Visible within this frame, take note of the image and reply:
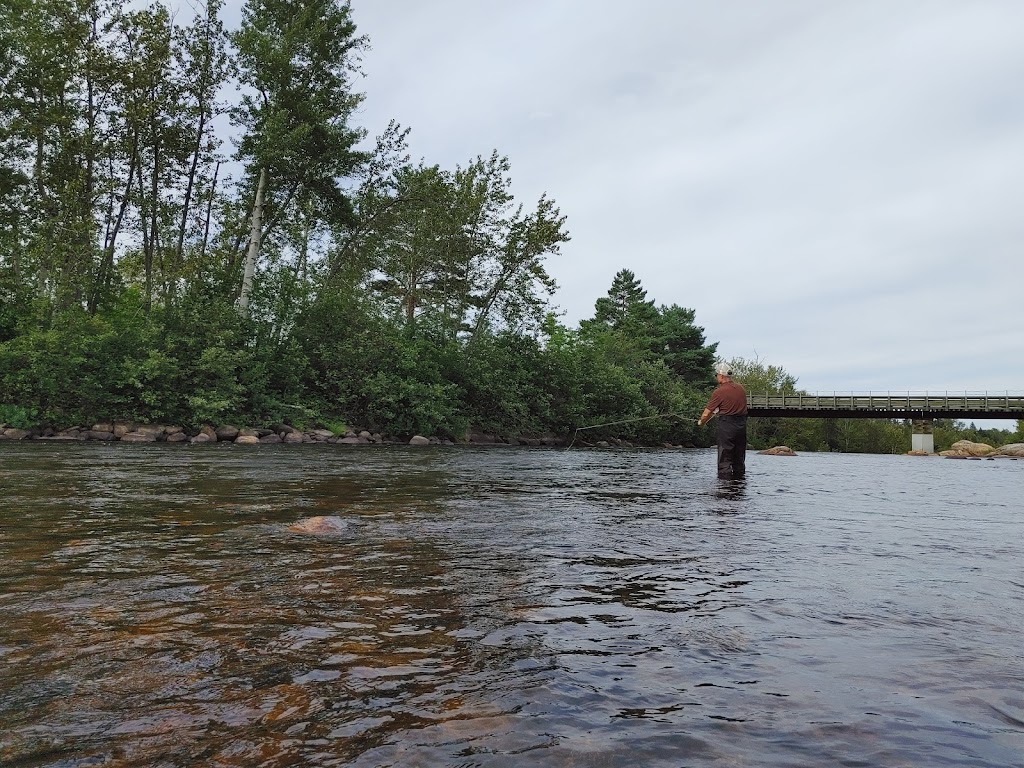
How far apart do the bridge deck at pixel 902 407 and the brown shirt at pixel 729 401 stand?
5192 centimetres

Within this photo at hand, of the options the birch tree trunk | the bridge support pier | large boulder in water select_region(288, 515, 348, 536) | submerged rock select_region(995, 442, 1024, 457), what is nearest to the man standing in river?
large boulder in water select_region(288, 515, 348, 536)

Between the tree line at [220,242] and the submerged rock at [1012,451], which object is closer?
the tree line at [220,242]

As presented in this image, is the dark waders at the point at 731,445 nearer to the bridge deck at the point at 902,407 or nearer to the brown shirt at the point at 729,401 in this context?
the brown shirt at the point at 729,401

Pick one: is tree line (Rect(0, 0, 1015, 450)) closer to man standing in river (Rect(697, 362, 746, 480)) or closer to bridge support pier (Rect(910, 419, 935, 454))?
man standing in river (Rect(697, 362, 746, 480))

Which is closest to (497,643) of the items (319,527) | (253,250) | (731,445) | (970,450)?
(319,527)

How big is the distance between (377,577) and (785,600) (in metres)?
2.81

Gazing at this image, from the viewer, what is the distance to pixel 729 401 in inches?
579

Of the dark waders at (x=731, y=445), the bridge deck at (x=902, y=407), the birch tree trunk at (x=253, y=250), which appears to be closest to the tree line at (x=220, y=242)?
the birch tree trunk at (x=253, y=250)

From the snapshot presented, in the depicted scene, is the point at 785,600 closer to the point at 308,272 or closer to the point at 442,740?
the point at 442,740

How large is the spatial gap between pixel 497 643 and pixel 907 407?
7204 cm

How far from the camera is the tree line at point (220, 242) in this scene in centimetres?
2634

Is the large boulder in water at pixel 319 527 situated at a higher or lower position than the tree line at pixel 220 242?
lower

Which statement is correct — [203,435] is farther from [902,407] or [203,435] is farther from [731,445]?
[902,407]

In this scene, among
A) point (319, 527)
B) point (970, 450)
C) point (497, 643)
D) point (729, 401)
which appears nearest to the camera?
point (497, 643)
